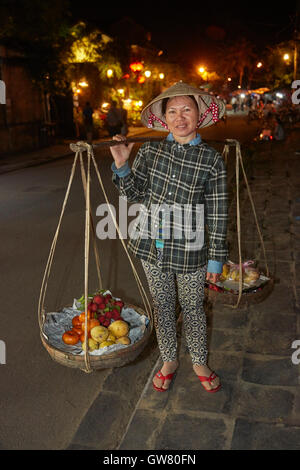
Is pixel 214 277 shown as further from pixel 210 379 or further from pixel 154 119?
pixel 154 119

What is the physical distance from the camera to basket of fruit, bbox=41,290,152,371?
8.56 ft

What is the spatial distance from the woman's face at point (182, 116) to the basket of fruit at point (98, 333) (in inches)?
49.9

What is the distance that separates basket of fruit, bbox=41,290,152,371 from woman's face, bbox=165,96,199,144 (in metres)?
1.27

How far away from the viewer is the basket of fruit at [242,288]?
132 inches

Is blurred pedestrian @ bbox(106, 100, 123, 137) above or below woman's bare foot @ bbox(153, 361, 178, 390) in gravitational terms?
above

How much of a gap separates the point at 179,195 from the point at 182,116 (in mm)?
462

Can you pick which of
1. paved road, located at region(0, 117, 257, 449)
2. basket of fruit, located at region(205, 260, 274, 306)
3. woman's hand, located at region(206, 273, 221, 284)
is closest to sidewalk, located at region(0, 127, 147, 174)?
paved road, located at region(0, 117, 257, 449)

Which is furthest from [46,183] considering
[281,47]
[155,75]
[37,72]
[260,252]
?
[155,75]

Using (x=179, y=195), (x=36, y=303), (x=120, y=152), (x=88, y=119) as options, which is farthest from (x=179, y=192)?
(x=88, y=119)

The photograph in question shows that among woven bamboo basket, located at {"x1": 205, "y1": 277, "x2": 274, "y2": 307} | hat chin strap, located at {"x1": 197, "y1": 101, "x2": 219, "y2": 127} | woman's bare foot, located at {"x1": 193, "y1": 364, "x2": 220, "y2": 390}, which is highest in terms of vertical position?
hat chin strap, located at {"x1": 197, "y1": 101, "x2": 219, "y2": 127}

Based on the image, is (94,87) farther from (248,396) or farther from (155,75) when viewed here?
(248,396)

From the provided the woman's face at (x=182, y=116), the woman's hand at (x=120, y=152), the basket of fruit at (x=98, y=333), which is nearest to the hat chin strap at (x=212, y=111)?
the woman's face at (x=182, y=116)

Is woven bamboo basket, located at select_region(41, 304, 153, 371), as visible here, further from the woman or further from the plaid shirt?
the plaid shirt

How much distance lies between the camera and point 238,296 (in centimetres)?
332
